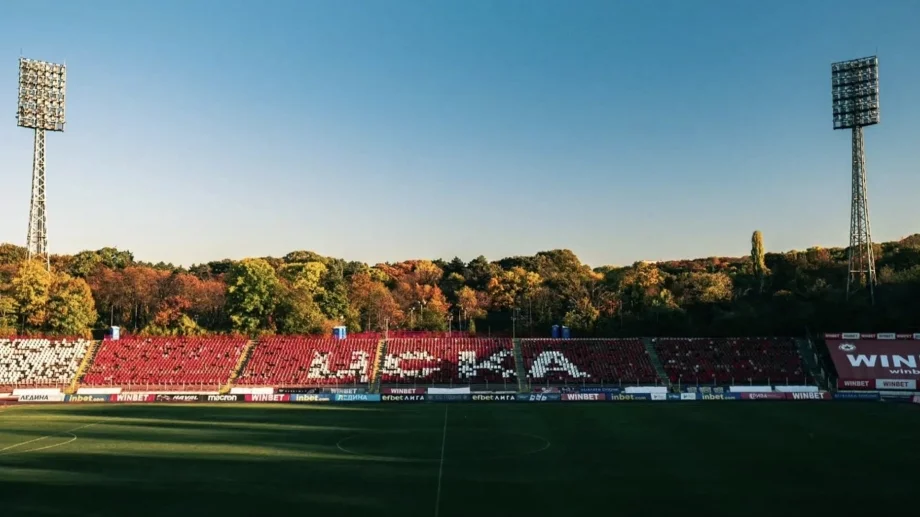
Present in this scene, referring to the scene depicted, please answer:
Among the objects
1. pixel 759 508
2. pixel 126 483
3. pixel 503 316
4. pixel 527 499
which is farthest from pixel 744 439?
pixel 503 316

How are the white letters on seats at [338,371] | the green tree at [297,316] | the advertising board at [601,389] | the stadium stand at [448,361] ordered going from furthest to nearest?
the green tree at [297,316] → the white letters on seats at [338,371] → the stadium stand at [448,361] → the advertising board at [601,389]

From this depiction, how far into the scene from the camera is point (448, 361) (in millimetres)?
62594

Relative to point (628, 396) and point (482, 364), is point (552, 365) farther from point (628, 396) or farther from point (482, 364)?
point (628, 396)

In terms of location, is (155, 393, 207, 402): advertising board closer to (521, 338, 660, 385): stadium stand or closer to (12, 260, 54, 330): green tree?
(521, 338, 660, 385): stadium stand

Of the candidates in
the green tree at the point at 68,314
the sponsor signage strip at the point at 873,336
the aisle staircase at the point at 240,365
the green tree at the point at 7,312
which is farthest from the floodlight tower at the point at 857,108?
the green tree at the point at 7,312

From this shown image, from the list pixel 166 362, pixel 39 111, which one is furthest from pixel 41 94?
pixel 166 362

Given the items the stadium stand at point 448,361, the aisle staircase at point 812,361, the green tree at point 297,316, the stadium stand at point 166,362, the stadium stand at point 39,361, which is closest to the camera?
the aisle staircase at point 812,361

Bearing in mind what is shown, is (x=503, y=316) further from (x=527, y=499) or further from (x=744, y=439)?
(x=527, y=499)

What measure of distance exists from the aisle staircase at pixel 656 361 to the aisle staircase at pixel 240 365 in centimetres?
3665

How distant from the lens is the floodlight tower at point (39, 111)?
70.6 m

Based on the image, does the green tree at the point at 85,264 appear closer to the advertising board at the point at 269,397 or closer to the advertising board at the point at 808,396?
the advertising board at the point at 269,397

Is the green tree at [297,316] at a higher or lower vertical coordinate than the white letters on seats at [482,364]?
higher

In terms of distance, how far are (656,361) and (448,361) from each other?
1912cm

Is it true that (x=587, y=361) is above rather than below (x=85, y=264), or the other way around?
below
